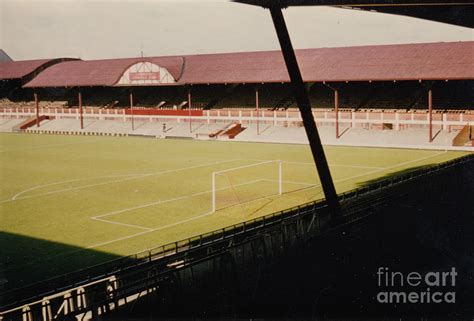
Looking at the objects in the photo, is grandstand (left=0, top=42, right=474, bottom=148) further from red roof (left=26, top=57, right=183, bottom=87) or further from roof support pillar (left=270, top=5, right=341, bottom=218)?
roof support pillar (left=270, top=5, right=341, bottom=218)

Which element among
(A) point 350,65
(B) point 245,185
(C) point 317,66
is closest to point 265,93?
(C) point 317,66

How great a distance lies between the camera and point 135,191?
26906 mm

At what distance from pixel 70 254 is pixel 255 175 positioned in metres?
A: 15.2

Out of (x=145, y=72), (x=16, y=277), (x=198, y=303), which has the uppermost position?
(x=145, y=72)

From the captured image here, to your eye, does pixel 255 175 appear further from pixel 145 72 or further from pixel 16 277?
pixel 145 72

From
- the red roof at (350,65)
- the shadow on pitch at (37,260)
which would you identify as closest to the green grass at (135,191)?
the shadow on pitch at (37,260)

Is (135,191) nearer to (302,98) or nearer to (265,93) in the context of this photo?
(302,98)

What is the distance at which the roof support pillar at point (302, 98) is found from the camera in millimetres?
12596

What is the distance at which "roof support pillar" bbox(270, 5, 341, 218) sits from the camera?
41.3ft

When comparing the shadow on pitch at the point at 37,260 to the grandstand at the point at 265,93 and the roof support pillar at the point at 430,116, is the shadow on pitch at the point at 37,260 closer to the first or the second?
the grandstand at the point at 265,93

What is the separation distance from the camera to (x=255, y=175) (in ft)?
101

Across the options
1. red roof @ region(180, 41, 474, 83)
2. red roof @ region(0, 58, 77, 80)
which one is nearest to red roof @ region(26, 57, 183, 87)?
red roof @ region(0, 58, 77, 80)

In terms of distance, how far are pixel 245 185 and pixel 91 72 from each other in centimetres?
4377

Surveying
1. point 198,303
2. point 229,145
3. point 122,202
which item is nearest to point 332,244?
point 198,303
